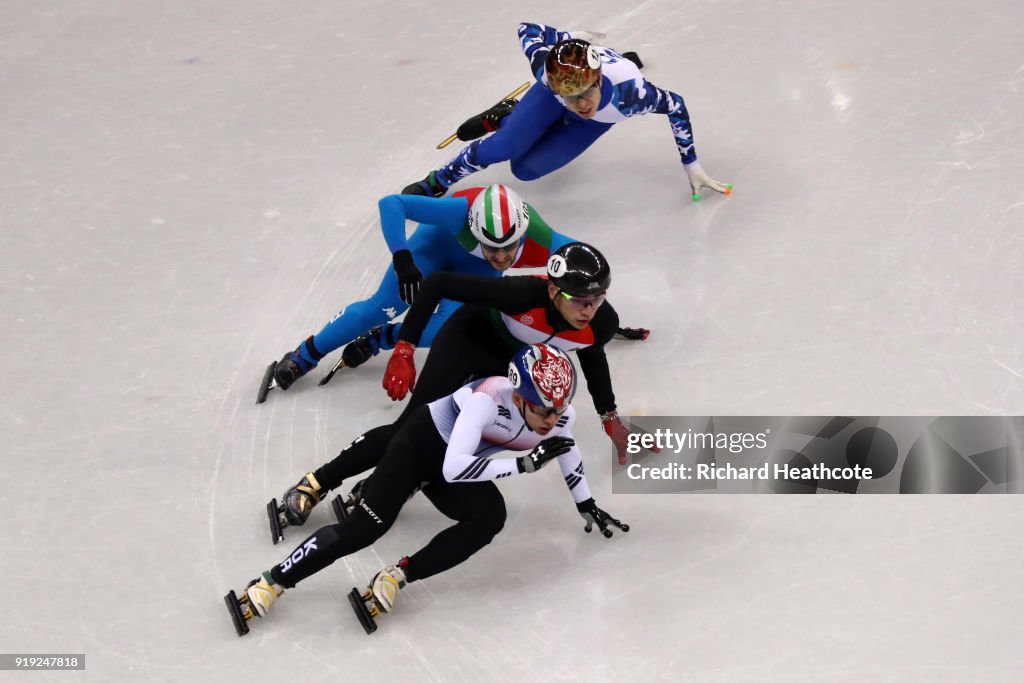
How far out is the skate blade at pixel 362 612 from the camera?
17.7 feet

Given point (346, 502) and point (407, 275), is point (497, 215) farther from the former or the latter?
point (346, 502)

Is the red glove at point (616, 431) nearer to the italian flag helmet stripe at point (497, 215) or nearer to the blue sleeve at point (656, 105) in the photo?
the italian flag helmet stripe at point (497, 215)

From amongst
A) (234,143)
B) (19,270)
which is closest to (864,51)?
(234,143)

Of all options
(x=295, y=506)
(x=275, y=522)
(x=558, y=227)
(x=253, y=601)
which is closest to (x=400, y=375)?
(x=295, y=506)

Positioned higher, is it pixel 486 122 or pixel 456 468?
pixel 486 122

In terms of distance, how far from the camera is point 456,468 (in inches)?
210

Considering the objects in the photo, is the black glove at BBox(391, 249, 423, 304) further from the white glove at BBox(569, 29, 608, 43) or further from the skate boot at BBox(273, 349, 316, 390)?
the white glove at BBox(569, 29, 608, 43)

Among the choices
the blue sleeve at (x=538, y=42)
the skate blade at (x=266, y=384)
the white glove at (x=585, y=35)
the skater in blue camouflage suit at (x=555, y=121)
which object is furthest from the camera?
the white glove at (x=585, y=35)

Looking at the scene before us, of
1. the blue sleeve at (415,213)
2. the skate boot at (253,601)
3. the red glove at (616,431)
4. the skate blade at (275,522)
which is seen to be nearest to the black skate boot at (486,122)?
the blue sleeve at (415,213)

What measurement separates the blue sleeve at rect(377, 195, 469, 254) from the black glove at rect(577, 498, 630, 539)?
4.89 ft

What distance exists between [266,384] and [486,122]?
91.5 inches

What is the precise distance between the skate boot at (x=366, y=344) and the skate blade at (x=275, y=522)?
3.30 ft

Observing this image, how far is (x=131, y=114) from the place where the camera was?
30.0ft

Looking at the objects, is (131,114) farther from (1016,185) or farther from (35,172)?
(1016,185)
